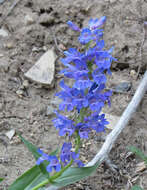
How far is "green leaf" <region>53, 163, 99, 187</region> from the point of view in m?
2.63

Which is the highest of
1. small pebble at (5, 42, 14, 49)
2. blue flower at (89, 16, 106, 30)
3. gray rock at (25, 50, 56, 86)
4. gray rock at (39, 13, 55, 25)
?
gray rock at (39, 13, 55, 25)

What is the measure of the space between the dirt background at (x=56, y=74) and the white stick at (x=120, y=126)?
27 cm

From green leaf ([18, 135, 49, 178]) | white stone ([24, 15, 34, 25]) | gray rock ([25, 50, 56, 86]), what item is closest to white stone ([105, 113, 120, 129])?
gray rock ([25, 50, 56, 86])

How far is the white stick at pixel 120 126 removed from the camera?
316cm

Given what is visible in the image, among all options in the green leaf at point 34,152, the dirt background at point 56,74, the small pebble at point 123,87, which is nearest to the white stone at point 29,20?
the dirt background at point 56,74

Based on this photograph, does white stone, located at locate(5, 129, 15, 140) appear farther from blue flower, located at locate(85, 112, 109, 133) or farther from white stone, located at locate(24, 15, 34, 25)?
white stone, located at locate(24, 15, 34, 25)

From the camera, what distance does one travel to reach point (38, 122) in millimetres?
3885

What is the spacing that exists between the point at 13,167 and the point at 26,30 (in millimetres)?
2291

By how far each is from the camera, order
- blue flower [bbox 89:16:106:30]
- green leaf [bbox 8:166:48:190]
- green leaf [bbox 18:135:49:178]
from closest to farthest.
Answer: blue flower [bbox 89:16:106:30]
green leaf [bbox 18:135:49:178]
green leaf [bbox 8:166:48:190]

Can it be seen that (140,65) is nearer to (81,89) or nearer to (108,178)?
(108,178)

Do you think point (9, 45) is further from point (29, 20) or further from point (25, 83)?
point (25, 83)

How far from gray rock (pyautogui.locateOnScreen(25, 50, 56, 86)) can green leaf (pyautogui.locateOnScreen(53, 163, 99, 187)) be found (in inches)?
68.9

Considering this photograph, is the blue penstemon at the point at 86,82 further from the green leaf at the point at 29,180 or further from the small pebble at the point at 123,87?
the small pebble at the point at 123,87

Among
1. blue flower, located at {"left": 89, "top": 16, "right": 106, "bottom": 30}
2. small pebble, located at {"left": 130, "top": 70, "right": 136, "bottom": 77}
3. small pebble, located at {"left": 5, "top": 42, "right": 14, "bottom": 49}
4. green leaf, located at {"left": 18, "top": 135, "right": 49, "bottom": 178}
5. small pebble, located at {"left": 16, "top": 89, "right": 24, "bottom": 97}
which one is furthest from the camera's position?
small pebble, located at {"left": 5, "top": 42, "right": 14, "bottom": 49}
